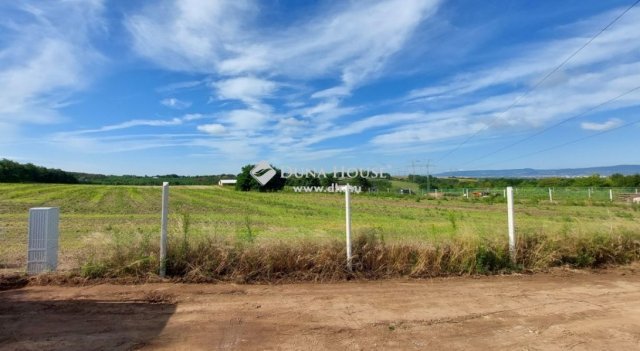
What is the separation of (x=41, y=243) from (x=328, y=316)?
15.9ft

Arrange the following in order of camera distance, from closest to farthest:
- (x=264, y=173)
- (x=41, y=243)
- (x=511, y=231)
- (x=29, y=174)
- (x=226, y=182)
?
(x=41, y=243), (x=511, y=231), (x=264, y=173), (x=29, y=174), (x=226, y=182)

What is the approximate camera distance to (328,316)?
485 cm

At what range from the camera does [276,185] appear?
84438 millimetres

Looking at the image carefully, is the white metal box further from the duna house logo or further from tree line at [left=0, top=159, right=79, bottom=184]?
tree line at [left=0, top=159, right=79, bottom=184]

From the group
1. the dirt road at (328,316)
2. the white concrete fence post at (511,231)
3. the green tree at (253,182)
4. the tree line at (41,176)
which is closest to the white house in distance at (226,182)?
the tree line at (41,176)

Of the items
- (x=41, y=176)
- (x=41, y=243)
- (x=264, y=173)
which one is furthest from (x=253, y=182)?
(x=41, y=243)

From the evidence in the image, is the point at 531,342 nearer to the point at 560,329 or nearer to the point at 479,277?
the point at 560,329

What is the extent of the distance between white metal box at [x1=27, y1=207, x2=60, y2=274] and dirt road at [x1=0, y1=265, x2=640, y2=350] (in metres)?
0.66

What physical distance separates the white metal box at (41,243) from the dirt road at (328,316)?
657mm

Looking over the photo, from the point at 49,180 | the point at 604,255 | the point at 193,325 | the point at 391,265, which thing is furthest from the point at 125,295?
A: the point at 49,180

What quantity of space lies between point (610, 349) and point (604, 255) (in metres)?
4.96

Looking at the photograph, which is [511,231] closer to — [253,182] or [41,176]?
[253,182]

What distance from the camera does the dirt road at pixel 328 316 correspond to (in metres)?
4.07

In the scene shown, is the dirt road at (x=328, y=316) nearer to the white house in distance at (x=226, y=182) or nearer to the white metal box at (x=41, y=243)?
the white metal box at (x=41, y=243)
